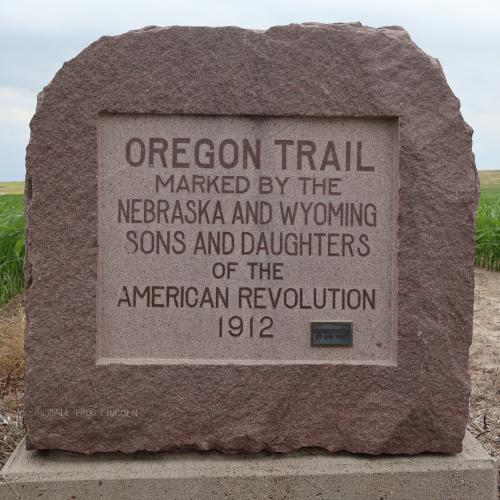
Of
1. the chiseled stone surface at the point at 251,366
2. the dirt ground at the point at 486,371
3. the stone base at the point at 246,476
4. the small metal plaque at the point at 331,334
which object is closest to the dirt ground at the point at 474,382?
the dirt ground at the point at 486,371

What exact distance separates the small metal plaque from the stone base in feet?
1.59

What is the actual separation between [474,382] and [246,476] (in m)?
2.32

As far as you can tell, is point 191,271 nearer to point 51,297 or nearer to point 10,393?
point 51,297

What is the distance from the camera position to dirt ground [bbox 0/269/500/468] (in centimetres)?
367

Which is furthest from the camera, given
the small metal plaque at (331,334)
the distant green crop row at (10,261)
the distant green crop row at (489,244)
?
the distant green crop row at (489,244)

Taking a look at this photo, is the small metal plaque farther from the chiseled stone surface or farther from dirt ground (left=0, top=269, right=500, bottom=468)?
dirt ground (left=0, top=269, right=500, bottom=468)

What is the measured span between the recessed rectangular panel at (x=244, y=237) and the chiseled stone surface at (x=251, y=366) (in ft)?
0.23

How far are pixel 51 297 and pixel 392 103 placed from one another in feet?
5.28

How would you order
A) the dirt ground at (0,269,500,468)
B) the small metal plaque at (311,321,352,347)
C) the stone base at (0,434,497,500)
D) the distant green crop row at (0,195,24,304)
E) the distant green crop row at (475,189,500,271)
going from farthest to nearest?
the distant green crop row at (475,189,500,271)
the distant green crop row at (0,195,24,304)
the dirt ground at (0,269,500,468)
the small metal plaque at (311,321,352,347)
the stone base at (0,434,497,500)

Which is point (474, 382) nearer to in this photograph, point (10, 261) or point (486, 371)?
point (486, 371)

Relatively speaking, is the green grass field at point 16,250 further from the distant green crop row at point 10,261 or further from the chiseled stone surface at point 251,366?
the chiseled stone surface at point 251,366

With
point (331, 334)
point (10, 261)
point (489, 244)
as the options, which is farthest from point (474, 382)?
point (10, 261)

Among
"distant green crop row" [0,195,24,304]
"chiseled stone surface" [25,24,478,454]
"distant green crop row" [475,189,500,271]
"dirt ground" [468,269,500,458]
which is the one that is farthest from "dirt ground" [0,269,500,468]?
"distant green crop row" [475,189,500,271]

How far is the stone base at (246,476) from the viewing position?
9.01ft
